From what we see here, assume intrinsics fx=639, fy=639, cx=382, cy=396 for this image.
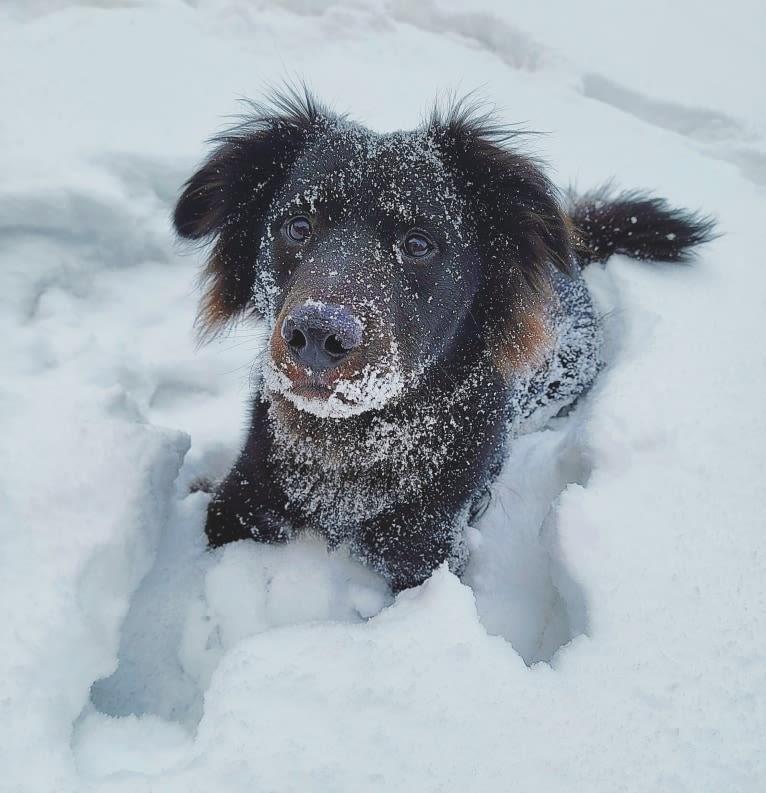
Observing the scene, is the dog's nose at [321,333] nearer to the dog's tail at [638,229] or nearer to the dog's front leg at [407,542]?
the dog's front leg at [407,542]

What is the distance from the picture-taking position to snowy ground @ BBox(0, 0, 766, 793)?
4.29 ft

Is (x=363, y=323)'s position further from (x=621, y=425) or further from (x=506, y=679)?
(x=621, y=425)

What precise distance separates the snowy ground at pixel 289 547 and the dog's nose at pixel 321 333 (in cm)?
63

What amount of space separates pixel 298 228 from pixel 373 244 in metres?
0.25

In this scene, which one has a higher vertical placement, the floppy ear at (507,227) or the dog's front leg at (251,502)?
the floppy ear at (507,227)

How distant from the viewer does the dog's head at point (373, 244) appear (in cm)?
152

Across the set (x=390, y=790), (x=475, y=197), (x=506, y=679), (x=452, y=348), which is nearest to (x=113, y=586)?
(x=390, y=790)

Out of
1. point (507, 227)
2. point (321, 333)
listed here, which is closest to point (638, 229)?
point (507, 227)

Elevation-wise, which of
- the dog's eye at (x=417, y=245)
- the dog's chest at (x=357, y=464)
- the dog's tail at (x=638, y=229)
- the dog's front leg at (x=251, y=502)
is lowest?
the dog's front leg at (x=251, y=502)

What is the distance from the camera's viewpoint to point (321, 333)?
141 cm

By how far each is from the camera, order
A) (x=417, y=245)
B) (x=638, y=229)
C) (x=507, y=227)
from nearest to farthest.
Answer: (x=417, y=245) → (x=507, y=227) → (x=638, y=229)

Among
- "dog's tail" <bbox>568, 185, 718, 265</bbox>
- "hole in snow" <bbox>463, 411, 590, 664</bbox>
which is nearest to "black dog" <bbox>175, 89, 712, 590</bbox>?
"hole in snow" <bbox>463, 411, 590, 664</bbox>

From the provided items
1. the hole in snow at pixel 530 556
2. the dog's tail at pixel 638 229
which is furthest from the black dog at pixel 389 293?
the dog's tail at pixel 638 229

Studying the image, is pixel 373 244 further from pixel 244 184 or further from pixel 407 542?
pixel 407 542
